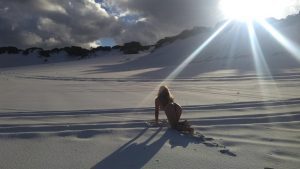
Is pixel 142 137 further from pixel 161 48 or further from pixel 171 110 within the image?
pixel 161 48

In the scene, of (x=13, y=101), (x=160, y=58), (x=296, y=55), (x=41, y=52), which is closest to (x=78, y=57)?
(x=41, y=52)

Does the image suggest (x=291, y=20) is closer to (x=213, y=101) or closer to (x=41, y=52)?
(x=213, y=101)

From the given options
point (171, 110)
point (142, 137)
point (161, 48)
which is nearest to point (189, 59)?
point (161, 48)

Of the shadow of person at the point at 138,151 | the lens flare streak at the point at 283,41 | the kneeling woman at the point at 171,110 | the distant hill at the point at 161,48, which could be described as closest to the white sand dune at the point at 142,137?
the shadow of person at the point at 138,151

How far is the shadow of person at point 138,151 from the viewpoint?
17.0 ft

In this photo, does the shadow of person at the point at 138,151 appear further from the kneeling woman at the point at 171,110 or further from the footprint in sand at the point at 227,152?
the footprint in sand at the point at 227,152

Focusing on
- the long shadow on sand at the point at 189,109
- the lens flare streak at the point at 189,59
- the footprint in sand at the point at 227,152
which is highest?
the lens flare streak at the point at 189,59

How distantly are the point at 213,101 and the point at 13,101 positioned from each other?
5.63 meters

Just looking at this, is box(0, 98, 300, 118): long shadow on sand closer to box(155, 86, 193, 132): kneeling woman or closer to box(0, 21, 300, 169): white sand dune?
box(0, 21, 300, 169): white sand dune

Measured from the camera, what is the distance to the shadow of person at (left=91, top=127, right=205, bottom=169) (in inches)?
204

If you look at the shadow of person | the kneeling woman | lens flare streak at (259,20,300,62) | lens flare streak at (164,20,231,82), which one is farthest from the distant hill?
the shadow of person

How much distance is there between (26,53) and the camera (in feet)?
290

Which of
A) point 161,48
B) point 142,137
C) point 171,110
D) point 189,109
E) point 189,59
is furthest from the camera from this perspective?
point 161,48

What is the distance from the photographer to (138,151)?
19.0ft
